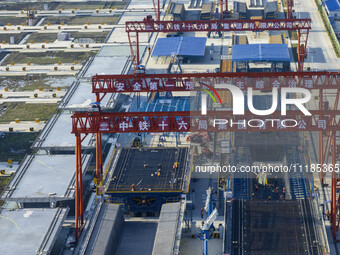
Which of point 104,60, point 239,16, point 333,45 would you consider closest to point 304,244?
point 104,60

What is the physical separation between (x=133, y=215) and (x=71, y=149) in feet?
51.0

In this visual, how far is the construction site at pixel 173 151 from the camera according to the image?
243ft

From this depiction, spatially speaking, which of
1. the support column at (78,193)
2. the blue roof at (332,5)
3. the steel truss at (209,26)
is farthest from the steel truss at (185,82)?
the blue roof at (332,5)

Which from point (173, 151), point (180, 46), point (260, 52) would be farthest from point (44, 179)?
point (180, 46)

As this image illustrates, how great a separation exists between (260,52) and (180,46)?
15238mm

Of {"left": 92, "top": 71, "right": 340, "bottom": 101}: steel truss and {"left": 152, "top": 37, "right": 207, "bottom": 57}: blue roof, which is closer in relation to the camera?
{"left": 92, "top": 71, "right": 340, "bottom": 101}: steel truss

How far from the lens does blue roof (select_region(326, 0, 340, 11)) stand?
148 metres

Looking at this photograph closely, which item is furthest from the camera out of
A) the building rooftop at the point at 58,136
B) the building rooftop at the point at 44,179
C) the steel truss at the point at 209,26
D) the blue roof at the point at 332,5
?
the blue roof at the point at 332,5

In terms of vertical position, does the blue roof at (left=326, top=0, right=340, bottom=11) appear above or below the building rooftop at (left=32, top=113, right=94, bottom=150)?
above

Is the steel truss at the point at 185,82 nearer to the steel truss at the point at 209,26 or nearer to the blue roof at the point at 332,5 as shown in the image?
the steel truss at the point at 209,26

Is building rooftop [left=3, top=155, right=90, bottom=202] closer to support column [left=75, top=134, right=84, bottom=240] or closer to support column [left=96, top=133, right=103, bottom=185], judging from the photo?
support column [left=96, top=133, right=103, bottom=185]

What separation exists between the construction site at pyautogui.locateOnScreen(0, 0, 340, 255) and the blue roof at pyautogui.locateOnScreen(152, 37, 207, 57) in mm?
351

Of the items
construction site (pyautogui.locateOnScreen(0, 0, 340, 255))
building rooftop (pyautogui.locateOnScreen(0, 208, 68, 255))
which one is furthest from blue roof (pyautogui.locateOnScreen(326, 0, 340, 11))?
building rooftop (pyautogui.locateOnScreen(0, 208, 68, 255))

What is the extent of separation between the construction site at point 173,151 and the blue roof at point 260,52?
42cm
